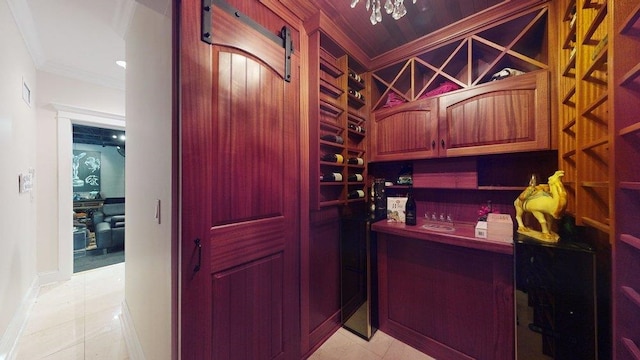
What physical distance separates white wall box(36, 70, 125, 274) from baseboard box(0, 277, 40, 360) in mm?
433

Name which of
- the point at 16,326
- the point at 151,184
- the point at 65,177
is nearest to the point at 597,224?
the point at 151,184

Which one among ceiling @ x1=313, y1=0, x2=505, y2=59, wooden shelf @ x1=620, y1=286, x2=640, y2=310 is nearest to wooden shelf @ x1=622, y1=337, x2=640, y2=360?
wooden shelf @ x1=620, y1=286, x2=640, y2=310

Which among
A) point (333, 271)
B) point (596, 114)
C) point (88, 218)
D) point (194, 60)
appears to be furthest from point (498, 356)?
point (88, 218)

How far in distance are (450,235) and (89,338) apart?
2.93 metres

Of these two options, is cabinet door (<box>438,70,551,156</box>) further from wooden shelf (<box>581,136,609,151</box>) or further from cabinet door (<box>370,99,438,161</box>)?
wooden shelf (<box>581,136,609,151</box>)

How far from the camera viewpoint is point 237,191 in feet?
3.78

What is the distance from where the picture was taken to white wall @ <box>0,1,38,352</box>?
Answer: 1.52 m

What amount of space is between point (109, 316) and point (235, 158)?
2.30 m

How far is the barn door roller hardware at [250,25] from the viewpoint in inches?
40.1

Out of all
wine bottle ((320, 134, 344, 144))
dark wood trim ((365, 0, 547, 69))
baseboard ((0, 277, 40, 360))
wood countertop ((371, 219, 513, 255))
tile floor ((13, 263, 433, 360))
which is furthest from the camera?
wine bottle ((320, 134, 344, 144))

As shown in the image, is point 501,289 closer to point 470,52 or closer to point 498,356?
point 498,356

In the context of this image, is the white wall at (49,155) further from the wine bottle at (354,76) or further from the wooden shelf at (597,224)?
the wooden shelf at (597,224)

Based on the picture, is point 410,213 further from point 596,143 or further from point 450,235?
point 596,143

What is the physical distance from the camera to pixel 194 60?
0.98 m
